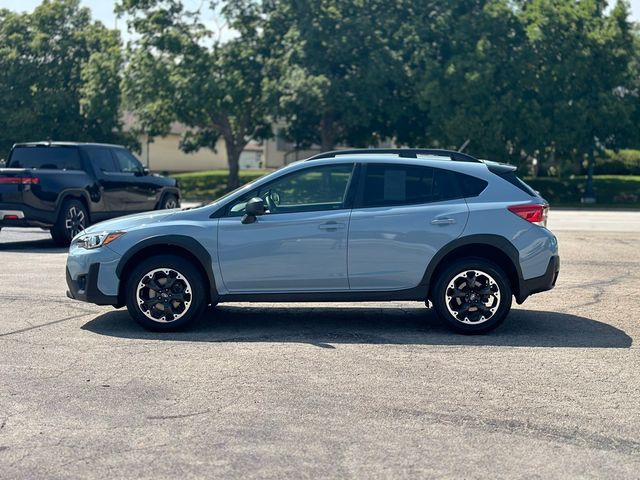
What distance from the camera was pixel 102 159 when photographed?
714 inches

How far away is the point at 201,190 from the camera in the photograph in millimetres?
47250

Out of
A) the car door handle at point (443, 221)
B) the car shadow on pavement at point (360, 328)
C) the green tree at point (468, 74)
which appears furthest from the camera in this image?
the green tree at point (468, 74)

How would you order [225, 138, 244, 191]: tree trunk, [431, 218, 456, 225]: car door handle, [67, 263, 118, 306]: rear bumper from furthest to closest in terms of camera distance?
1. [225, 138, 244, 191]: tree trunk
2. [67, 263, 118, 306]: rear bumper
3. [431, 218, 456, 225]: car door handle

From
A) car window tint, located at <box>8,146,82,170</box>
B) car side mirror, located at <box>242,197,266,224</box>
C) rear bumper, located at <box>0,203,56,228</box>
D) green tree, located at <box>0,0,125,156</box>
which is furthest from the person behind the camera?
green tree, located at <box>0,0,125,156</box>

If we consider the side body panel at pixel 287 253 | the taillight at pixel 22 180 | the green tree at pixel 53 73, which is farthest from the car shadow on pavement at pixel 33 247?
the green tree at pixel 53 73

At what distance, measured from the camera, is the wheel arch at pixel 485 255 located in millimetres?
8680

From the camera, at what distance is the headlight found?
8844 mm

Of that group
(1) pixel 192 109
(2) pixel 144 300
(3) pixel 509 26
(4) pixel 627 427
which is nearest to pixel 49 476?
(4) pixel 627 427

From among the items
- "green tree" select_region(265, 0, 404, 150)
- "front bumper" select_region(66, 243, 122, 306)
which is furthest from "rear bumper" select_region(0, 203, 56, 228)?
"green tree" select_region(265, 0, 404, 150)

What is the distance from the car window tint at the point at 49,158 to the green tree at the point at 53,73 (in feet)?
89.6

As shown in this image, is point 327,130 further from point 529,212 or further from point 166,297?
point 166,297

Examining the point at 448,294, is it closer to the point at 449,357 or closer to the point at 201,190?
the point at 449,357

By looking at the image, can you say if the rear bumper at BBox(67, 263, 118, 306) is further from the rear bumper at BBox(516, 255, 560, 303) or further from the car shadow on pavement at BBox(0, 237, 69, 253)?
the car shadow on pavement at BBox(0, 237, 69, 253)

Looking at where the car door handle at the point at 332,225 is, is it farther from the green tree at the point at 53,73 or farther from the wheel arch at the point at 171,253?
the green tree at the point at 53,73
